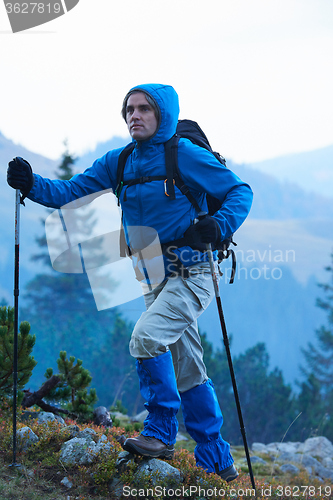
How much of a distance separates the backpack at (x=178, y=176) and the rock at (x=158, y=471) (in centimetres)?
177

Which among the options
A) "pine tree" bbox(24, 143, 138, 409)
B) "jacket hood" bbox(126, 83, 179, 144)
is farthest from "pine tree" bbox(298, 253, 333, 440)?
"jacket hood" bbox(126, 83, 179, 144)

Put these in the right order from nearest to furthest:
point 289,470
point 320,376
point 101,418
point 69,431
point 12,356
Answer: point 69,431 < point 12,356 < point 101,418 < point 289,470 < point 320,376

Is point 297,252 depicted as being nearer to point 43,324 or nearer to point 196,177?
point 43,324

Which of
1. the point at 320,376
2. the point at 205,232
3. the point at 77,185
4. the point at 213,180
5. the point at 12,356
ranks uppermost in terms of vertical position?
the point at 77,185

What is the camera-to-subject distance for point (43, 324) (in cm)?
4259

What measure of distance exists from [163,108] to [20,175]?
148 centimetres

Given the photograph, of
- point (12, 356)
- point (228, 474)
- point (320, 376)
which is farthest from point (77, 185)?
point (320, 376)

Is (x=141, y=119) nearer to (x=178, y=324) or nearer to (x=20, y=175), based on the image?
(x=20, y=175)

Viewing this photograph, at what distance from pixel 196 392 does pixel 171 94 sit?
2881mm

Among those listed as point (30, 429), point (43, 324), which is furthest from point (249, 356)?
point (30, 429)

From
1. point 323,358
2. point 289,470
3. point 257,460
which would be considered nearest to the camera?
point 289,470

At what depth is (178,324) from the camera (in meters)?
4.27

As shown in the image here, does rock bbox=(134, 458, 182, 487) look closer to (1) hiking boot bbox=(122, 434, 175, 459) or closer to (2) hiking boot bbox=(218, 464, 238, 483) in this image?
(1) hiking boot bbox=(122, 434, 175, 459)

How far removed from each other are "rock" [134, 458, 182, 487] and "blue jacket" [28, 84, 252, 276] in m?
1.81
